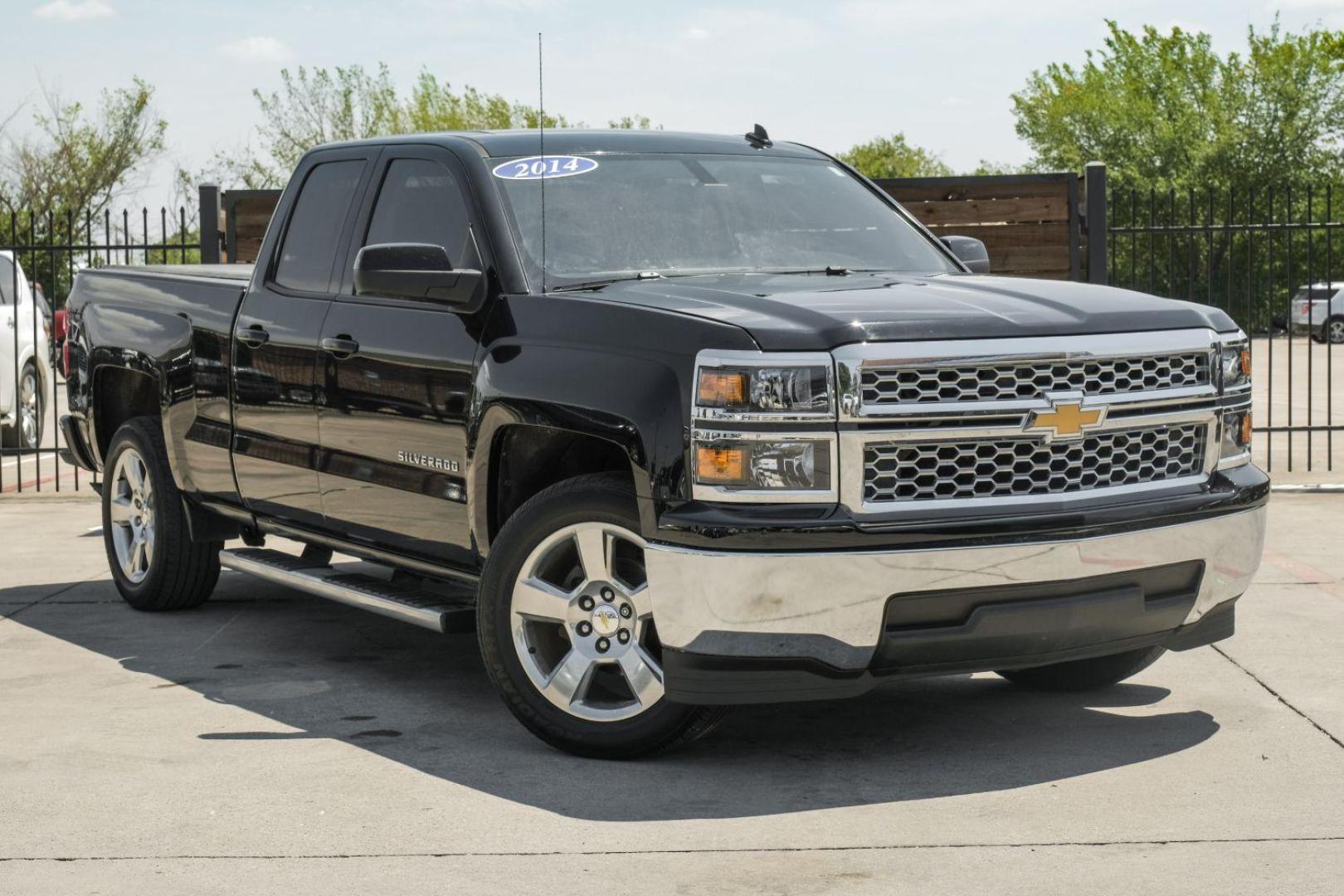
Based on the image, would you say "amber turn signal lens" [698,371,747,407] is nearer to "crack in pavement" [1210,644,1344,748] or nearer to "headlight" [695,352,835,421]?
"headlight" [695,352,835,421]

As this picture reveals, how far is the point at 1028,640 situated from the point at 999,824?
57cm

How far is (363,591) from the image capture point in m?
6.57

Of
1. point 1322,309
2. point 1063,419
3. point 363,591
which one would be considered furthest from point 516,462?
point 1322,309

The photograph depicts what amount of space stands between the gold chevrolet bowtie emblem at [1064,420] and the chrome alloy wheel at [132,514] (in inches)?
177

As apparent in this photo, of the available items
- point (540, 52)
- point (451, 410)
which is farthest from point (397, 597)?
point (540, 52)

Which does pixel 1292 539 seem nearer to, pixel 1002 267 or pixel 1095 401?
pixel 1002 267

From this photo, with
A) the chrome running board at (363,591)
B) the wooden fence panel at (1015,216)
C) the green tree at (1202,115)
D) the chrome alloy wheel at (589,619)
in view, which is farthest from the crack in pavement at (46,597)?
the green tree at (1202,115)

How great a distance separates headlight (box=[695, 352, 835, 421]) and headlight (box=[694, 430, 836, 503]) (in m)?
0.06

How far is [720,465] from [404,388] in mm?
1642

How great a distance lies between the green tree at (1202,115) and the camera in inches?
2111

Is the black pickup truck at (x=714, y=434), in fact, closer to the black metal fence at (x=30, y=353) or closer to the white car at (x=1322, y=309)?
the black metal fence at (x=30, y=353)

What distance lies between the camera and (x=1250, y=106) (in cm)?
5503

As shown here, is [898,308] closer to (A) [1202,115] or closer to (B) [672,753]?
(B) [672,753]

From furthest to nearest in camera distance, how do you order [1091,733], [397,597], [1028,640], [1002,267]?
[1002,267], [397,597], [1091,733], [1028,640]
